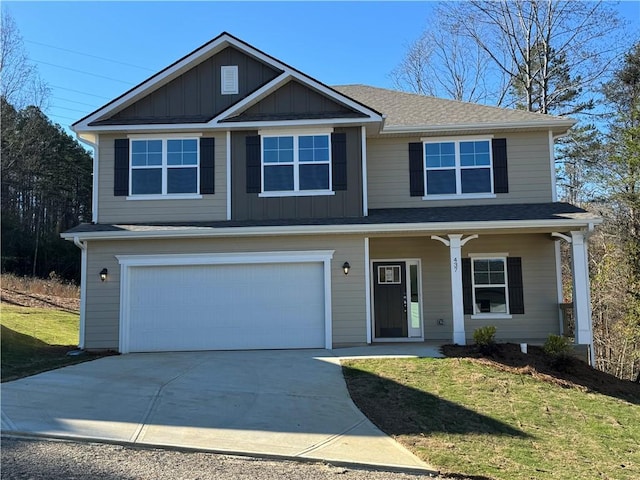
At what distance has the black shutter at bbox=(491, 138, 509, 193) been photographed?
13286 mm

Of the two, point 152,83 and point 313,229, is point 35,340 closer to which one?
point 152,83

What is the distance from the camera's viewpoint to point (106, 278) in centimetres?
1180

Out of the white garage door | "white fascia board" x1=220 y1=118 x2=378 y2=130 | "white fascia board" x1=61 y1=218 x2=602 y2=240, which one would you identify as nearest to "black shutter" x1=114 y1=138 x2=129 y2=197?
"white fascia board" x1=61 y1=218 x2=602 y2=240

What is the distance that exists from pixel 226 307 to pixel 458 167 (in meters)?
6.76

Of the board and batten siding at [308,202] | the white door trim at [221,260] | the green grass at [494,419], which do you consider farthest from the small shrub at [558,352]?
the board and batten siding at [308,202]

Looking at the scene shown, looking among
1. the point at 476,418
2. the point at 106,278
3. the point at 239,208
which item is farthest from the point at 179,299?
the point at 476,418

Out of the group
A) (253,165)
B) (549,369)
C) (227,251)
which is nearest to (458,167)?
(253,165)

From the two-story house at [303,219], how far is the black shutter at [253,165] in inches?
1.1

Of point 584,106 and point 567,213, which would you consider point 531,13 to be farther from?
point 567,213

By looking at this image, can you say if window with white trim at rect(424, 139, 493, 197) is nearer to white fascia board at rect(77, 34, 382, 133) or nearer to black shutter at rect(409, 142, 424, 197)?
black shutter at rect(409, 142, 424, 197)

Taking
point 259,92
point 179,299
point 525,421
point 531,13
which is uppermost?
point 531,13

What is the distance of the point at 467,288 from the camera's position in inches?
515

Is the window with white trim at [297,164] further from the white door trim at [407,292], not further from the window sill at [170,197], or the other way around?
the white door trim at [407,292]

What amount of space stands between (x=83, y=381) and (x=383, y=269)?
24.7 ft
